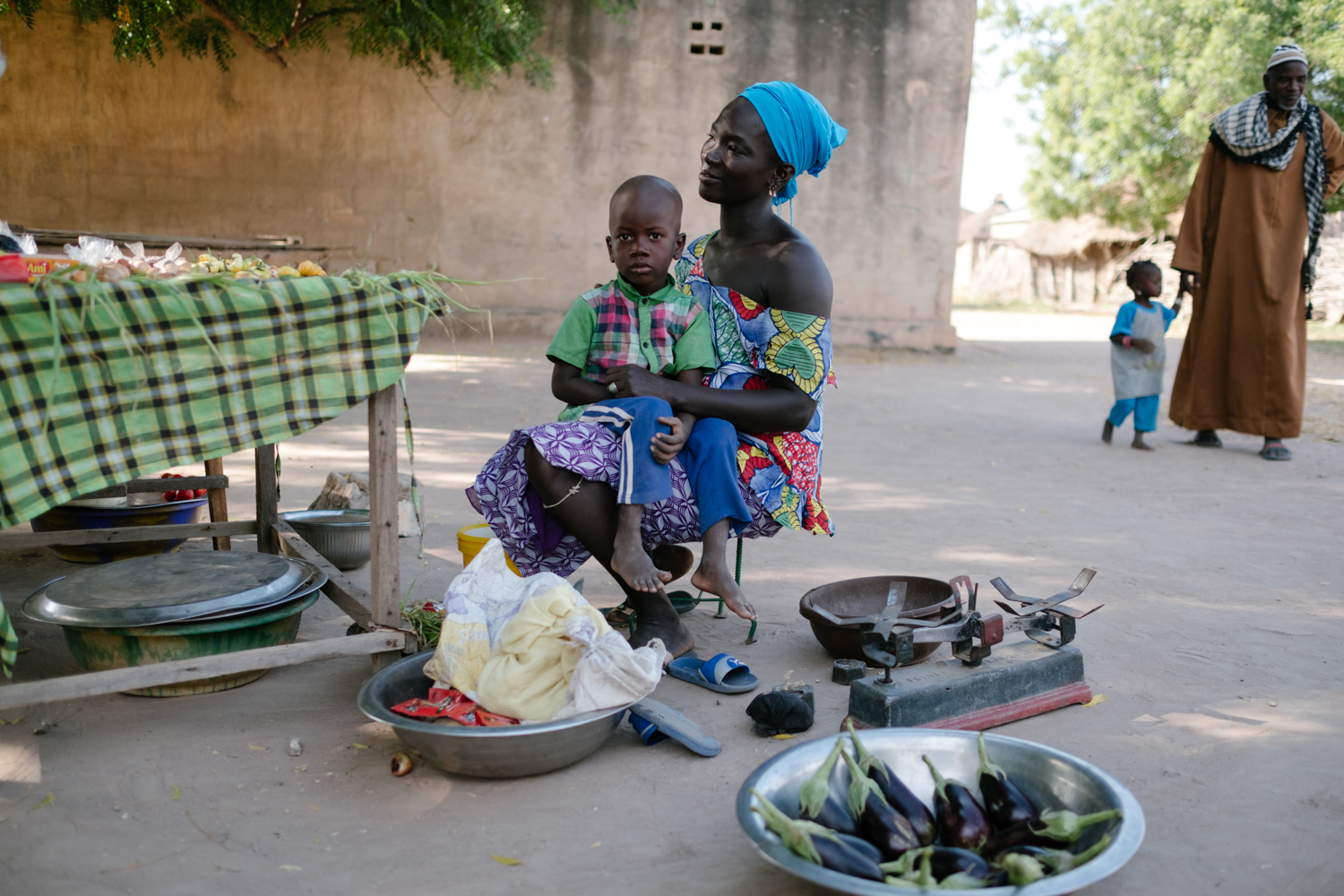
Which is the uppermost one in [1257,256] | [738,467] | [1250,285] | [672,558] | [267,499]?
[1257,256]

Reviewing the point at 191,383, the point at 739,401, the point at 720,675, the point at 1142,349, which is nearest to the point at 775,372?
the point at 739,401

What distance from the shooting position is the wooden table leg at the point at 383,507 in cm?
247

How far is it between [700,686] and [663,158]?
32.7 ft

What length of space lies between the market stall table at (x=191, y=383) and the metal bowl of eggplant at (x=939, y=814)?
124 cm

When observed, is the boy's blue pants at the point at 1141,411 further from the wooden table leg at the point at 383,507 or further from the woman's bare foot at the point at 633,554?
the wooden table leg at the point at 383,507

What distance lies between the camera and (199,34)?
962cm

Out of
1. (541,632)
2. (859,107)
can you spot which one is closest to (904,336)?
(859,107)

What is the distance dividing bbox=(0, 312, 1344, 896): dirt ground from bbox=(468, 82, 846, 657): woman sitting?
1.51 ft

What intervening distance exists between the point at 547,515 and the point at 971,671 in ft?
4.12

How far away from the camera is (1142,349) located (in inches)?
269

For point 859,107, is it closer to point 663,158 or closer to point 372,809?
point 663,158

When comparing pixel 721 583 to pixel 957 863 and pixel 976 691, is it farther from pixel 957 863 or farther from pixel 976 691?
pixel 957 863

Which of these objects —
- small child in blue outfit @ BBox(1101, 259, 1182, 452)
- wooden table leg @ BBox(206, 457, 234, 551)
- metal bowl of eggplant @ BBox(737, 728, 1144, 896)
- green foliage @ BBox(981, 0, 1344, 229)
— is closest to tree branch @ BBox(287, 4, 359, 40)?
wooden table leg @ BBox(206, 457, 234, 551)

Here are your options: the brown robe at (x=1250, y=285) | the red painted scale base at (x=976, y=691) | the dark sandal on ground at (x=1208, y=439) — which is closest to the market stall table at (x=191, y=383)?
the red painted scale base at (x=976, y=691)
